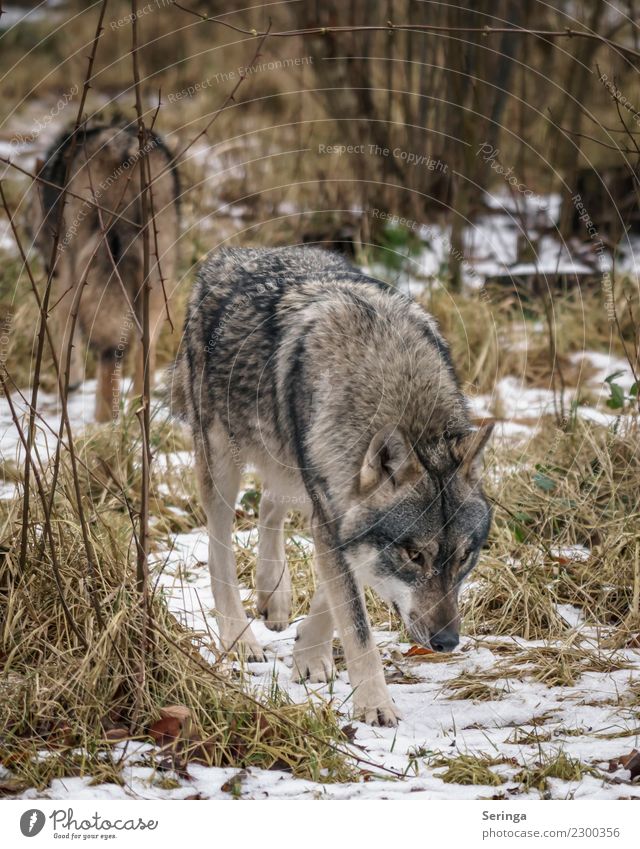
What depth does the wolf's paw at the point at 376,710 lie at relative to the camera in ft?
15.1

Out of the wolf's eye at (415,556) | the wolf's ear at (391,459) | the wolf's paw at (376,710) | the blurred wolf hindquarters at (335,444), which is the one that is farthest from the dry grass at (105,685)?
the wolf's ear at (391,459)

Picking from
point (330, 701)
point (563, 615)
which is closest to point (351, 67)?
point (563, 615)

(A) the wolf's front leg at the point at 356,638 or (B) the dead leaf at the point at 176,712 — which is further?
(A) the wolf's front leg at the point at 356,638

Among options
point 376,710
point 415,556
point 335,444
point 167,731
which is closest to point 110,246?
point 335,444

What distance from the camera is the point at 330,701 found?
14.9 feet

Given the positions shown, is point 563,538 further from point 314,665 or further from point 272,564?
point 314,665

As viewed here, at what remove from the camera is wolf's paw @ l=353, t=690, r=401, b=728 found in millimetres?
4602

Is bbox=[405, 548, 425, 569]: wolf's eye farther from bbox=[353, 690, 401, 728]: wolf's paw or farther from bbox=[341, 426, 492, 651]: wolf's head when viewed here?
bbox=[353, 690, 401, 728]: wolf's paw

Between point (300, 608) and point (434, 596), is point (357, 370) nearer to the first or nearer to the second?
point (434, 596)
